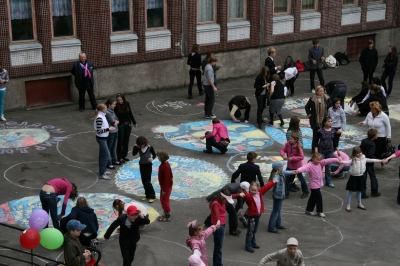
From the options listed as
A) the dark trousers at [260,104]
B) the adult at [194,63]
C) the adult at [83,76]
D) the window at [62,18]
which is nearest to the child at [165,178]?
the dark trousers at [260,104]

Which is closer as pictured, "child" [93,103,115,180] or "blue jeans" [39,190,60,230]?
"blue jeans" [39,190,60,230]

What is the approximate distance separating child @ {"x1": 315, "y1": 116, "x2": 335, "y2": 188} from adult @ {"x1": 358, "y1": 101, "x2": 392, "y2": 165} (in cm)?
97

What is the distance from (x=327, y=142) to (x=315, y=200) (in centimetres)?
208

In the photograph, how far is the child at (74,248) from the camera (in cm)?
1005

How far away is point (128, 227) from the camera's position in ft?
36.0

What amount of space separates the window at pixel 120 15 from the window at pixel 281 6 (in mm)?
5941

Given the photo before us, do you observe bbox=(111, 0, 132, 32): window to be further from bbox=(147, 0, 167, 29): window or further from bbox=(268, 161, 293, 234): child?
bbox=(268, 161, 293, 234): child

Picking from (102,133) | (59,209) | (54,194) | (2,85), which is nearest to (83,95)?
(2,85)

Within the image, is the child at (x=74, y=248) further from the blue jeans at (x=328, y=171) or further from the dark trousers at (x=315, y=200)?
the blue jeans at (x=328, y=171)

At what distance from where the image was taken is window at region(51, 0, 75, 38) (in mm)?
19828

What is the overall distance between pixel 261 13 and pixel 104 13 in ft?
19.7

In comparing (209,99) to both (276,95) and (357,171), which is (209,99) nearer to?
(276,95)

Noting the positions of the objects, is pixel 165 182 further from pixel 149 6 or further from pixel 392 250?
pixel 149 6

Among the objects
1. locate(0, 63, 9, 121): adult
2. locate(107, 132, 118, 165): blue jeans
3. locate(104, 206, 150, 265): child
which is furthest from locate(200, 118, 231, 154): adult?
locate(104, 206, 150, 265): child
